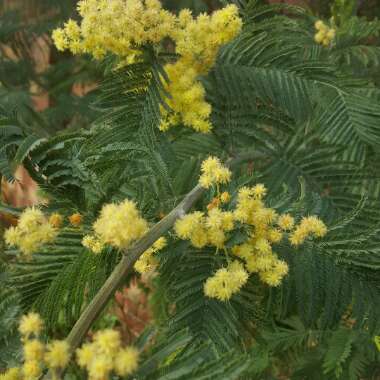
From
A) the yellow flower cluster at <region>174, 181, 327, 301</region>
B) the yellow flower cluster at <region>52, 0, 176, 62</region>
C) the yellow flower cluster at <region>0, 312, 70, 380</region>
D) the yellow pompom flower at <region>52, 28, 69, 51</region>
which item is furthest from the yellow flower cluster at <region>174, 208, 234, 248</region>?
the yellow pompom flower at <region>52, 28, 69, 51</region>

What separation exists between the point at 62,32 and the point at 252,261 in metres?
0.55

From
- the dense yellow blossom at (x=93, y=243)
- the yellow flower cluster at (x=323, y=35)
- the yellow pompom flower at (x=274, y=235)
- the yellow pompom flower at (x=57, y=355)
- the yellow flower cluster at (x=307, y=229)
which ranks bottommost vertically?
the yellow flower cluster at (x=323, y=35)

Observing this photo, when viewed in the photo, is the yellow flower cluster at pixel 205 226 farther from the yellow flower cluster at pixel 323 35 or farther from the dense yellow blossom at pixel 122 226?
the yellow flower cluster at pixel 323 35

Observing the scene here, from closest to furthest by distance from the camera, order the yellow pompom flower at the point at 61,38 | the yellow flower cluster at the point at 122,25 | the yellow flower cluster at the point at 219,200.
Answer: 1. the yellow flower cluster at the point at 219,200
2. the yellow flower cluster at the point at 122,25
3. the yellow pompom flower at the point at 61,38

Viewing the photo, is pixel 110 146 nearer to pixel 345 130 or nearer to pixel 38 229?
pixel 38 229

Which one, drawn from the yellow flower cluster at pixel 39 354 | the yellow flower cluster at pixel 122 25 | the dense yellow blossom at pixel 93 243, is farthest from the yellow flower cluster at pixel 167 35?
the yellow flower cluster at pixel 39 354

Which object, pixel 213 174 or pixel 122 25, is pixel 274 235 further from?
pixel 122 25

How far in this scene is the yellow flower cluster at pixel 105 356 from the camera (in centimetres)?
50

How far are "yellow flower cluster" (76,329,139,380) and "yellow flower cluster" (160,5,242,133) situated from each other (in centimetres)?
53

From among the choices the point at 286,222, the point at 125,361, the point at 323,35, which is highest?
the point at 125,361

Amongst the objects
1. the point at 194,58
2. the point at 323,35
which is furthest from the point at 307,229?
the point at 323,35

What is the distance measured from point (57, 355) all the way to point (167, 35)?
0.60 meters

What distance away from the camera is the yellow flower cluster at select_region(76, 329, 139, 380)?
50cm

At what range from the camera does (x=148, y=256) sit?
30.2 inches
